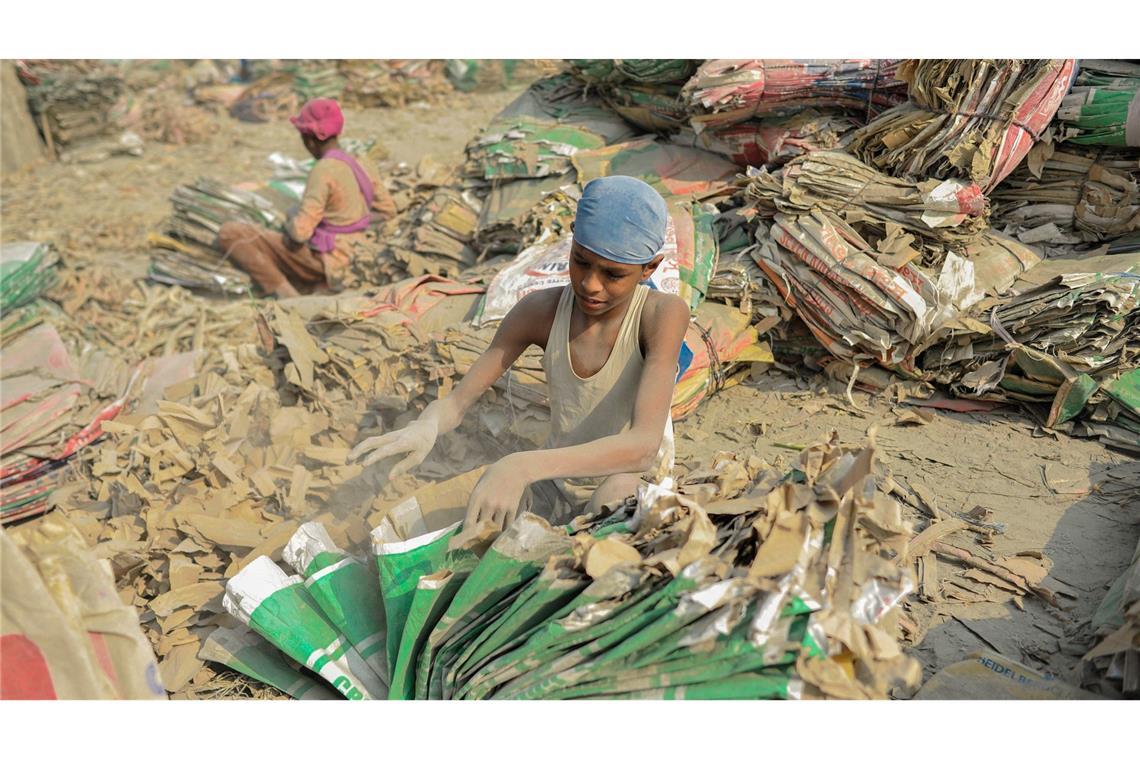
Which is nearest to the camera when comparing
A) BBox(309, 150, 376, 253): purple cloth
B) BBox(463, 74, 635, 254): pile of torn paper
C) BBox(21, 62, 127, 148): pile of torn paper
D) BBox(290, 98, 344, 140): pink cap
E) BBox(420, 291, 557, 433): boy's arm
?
BBox(420, 291, 557, 433): boy's arm

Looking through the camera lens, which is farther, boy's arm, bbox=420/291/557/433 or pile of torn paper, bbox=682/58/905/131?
pile of torn paper, bbox=682/58/905/131

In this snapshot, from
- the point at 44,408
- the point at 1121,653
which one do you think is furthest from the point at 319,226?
the point at 1121,653

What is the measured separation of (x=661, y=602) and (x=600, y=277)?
38.3 inches

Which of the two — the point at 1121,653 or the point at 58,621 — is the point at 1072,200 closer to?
the point at 1121,653

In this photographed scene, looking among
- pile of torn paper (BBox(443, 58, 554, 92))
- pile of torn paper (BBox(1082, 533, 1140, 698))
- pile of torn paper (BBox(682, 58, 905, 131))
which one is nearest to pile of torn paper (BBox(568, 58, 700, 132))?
pile of torn paper (BBox(682, 58, 905, 131))

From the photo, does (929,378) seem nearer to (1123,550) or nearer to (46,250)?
(1123,550)

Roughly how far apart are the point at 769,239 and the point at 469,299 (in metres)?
1.49

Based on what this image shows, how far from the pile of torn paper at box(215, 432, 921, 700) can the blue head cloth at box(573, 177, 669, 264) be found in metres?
0.62

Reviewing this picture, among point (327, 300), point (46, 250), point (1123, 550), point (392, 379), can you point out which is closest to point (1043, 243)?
point (1123, 550)

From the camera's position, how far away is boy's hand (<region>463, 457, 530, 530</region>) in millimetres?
1994

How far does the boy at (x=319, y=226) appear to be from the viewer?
5676mm

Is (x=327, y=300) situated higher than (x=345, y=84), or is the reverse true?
(x=345, y=84)

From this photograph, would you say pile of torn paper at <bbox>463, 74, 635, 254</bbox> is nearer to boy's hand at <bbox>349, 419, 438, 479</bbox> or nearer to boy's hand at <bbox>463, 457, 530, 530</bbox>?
boy's hand at <bbox>349, 419, 438, 479</bbox>

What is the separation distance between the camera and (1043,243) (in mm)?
3811
